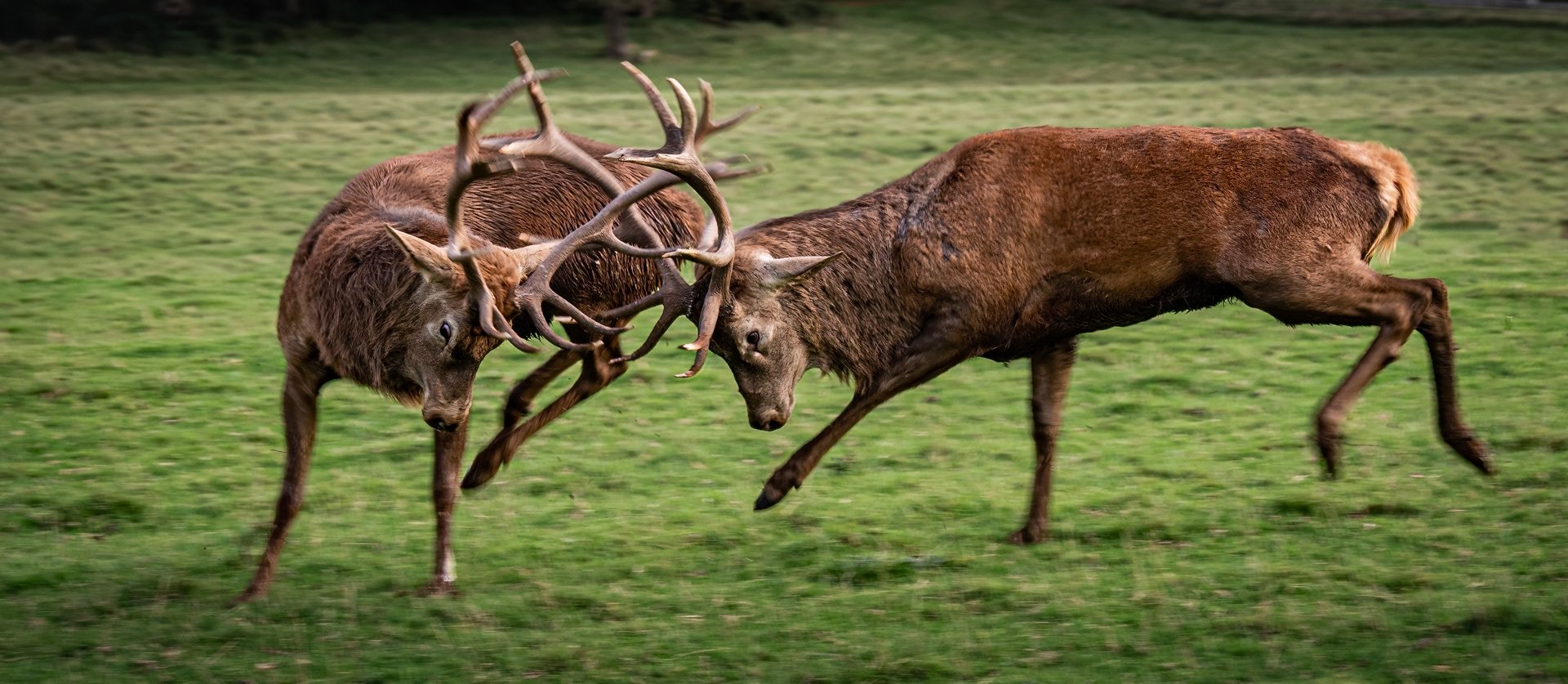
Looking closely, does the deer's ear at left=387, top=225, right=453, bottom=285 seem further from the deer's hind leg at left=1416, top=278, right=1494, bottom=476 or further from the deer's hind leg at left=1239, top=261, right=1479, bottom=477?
the deer's hind leg at left=1416, top=278, right=1494, bottom=476

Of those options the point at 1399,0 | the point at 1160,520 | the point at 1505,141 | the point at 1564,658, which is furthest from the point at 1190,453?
the point at 1399,0

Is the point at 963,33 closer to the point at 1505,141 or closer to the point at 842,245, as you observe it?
the point at 1505,141

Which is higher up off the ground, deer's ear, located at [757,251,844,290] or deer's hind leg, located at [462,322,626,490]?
deer's ear, located at [757,251,844,290]

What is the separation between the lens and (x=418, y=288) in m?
6.51

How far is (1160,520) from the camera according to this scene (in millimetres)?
7633

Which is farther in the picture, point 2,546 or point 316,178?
point 316,178

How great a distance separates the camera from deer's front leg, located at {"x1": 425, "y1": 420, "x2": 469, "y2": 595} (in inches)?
272

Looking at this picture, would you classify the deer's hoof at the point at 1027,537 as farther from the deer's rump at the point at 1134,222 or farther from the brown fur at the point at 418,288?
the brown fur at the point at 418,288

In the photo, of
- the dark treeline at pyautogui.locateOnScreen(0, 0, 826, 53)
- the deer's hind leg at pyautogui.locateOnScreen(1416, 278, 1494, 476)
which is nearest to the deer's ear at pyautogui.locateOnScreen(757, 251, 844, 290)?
the deer's hind leg at pyautogui.locateOnScreen(1416, 278, 1494, 476)

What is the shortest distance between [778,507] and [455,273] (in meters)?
2.57

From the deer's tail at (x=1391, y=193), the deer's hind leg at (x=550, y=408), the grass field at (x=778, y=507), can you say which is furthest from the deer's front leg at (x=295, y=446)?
the deer's tail at (x=1391, y=193)

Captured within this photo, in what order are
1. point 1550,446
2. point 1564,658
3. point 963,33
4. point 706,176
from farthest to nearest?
point 963,33
point 1550,446
point 706,176
point 1564,658

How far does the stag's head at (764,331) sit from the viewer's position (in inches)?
274

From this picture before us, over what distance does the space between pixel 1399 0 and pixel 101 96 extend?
23469 millimetres
